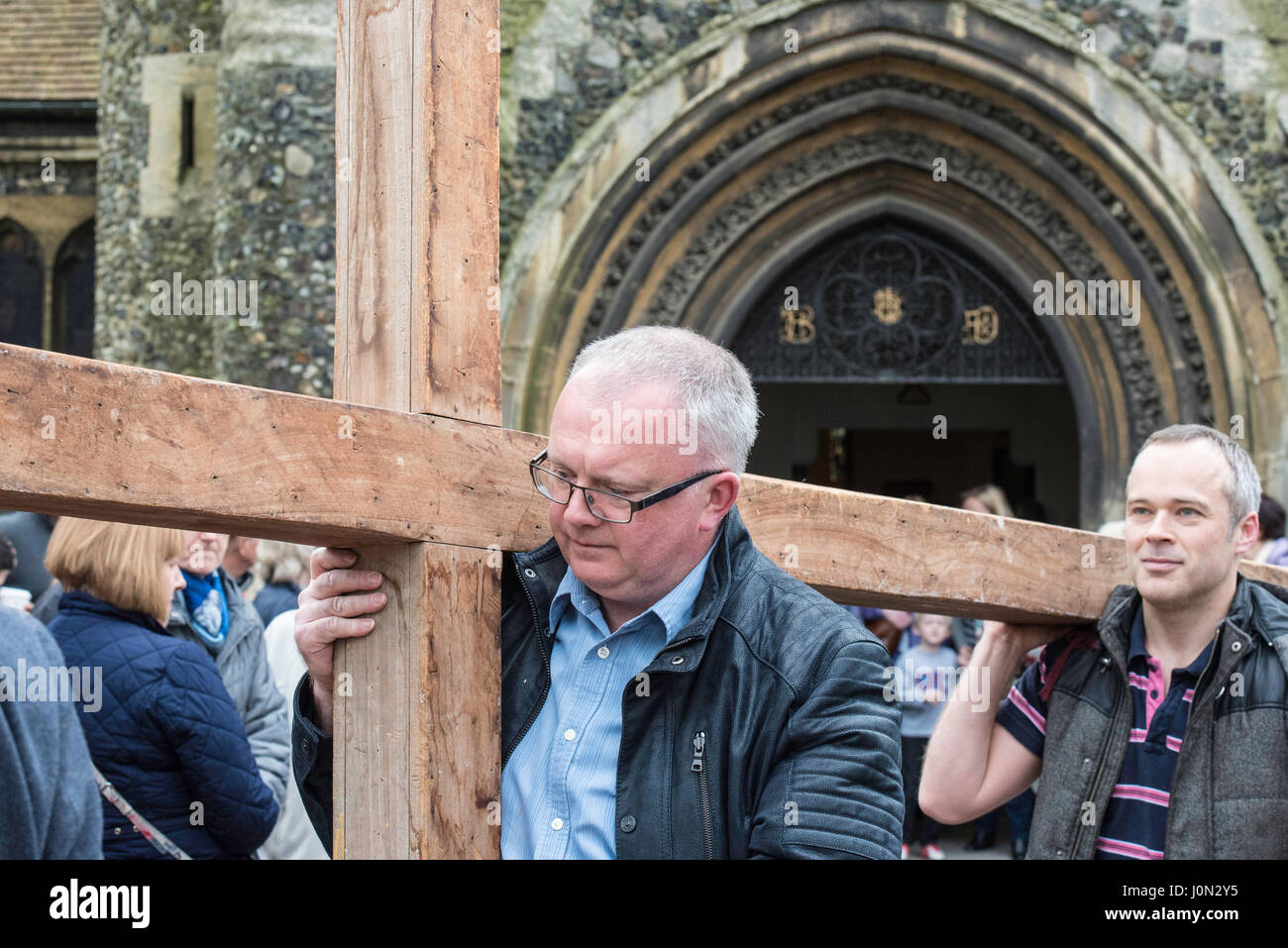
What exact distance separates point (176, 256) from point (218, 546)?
4.95 metres

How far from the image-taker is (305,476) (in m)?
1.50

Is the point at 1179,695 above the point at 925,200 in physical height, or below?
below

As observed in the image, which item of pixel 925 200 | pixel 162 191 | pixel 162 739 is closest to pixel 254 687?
pixel 162 739

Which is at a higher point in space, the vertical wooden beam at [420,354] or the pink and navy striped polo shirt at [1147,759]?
the vertical wooden beam at [420,354]

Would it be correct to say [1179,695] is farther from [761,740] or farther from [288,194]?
[288,194]

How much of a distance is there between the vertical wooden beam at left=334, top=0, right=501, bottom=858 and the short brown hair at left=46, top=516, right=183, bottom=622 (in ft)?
4.35

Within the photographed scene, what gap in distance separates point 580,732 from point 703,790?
163 mm

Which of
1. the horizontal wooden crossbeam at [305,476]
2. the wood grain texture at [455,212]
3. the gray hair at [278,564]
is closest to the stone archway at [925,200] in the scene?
the gray hair at [278,564]

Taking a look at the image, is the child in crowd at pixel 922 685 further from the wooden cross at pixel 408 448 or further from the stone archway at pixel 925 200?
the wooden cross at pixel 408 448

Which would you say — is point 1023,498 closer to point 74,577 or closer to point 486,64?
point 74,577

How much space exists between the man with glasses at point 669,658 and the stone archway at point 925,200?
226 inches

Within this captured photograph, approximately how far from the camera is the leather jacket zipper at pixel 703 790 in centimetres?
149

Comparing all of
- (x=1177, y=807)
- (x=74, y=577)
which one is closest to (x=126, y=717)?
(x=74, y=577)
